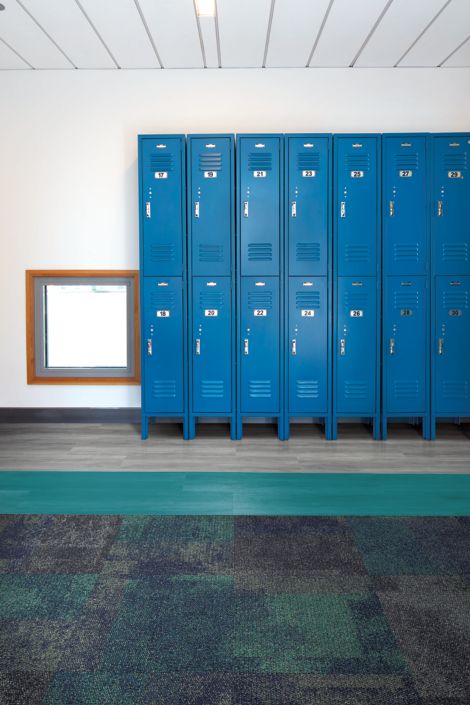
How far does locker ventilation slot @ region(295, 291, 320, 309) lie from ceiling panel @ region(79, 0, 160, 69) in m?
2.09

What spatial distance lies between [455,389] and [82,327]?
301 cm

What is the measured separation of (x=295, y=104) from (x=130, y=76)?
1332mm

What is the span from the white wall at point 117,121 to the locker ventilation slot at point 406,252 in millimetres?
1061

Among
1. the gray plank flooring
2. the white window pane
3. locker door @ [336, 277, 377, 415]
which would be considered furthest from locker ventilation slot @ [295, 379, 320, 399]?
the white window pane

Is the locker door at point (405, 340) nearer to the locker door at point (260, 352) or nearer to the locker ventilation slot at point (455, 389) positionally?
the locker ventilation slot at point (455, 389)

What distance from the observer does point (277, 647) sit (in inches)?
66.5

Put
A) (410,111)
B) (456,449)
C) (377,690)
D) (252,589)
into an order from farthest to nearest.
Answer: (410,111)
(456,449)
(252,589)
(377,690)

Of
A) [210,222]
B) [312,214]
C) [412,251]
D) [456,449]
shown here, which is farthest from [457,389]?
[210,222]

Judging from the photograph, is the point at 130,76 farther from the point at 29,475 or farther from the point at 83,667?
Result: the point at 83,667

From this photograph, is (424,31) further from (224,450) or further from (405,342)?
(224,450)

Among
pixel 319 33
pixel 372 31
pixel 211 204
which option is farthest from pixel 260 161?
pixel 372 31

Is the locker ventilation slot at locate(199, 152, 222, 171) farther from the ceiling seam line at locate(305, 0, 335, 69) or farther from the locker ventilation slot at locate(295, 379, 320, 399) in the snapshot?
the locker ventilation slot at locate(295, 379, 320, 399)

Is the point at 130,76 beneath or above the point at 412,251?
above

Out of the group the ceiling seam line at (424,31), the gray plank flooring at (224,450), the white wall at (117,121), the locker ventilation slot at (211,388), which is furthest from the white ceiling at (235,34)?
the gray plank flooring at (224,450)
